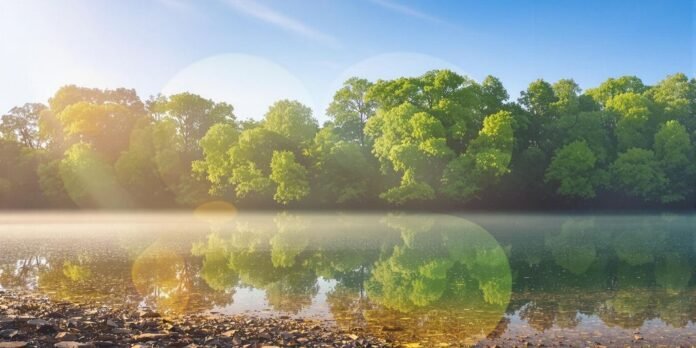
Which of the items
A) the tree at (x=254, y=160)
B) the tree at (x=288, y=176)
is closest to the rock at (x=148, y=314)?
the tree at (x=288, y=176)

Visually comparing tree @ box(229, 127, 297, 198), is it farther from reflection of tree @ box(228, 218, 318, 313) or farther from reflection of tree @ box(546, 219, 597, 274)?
reflection of tree @ box(546, 219, 597, 274)

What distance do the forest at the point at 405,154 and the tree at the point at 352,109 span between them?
247 mm

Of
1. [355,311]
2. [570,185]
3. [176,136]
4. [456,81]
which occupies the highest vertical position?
[456,81]

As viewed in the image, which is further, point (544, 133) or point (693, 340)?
point (544, 133)

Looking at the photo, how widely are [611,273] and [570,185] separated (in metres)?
59.4

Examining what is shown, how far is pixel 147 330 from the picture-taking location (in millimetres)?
14719

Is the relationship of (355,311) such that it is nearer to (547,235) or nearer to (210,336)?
(210,336)

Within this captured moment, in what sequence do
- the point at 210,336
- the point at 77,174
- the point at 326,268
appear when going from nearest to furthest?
the point at 210,336
the point at 326,268
the point at 77,174

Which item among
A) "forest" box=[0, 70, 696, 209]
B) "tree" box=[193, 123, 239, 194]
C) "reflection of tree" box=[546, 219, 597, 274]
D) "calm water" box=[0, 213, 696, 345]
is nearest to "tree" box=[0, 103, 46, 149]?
"forest" box=[0, 70, 696, 209]

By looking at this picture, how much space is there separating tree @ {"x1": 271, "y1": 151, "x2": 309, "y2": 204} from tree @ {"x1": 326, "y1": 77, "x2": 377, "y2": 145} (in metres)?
13.1

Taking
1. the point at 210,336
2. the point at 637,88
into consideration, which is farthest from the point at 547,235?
the point at 637,88

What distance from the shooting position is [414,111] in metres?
75.8

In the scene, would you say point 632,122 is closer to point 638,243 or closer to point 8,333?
point 638,243

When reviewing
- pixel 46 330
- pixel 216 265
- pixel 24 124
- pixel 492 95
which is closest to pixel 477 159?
pixel 492 95
